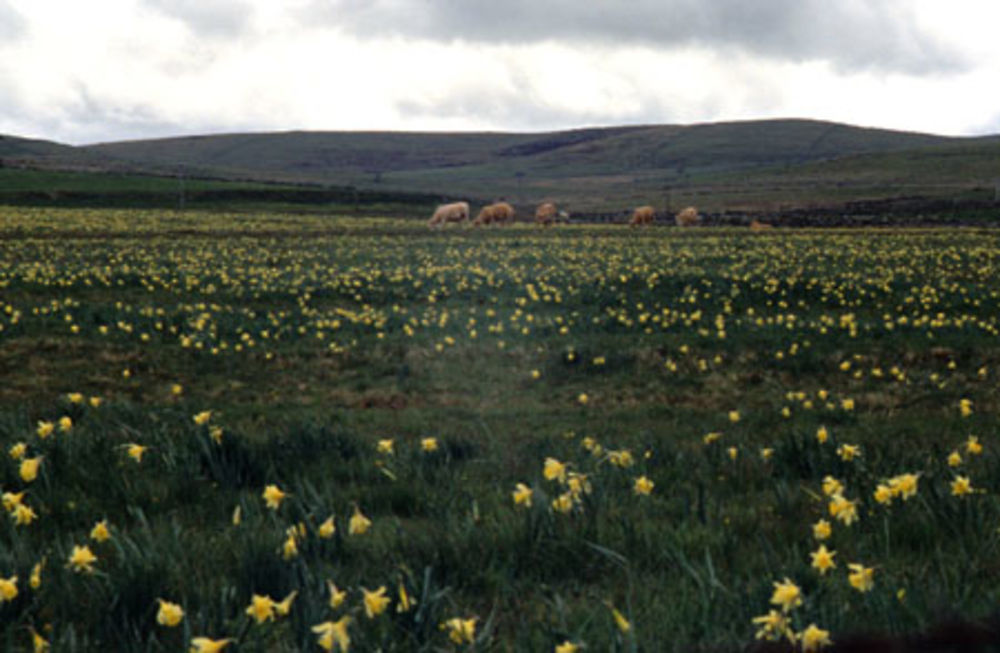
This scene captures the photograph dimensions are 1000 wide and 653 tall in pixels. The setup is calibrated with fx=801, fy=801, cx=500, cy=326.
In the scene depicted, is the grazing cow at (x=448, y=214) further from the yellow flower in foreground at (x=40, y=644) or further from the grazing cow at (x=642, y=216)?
the yellow flower in foreground at (x=40, y=644)

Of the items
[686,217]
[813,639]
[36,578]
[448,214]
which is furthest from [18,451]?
[686,217]

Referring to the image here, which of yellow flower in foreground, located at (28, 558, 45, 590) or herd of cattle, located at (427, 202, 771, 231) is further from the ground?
herd of cattle, located at (427, 202, 771, 231)

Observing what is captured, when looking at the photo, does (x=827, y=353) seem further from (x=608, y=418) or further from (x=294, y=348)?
(x=294, y=348)

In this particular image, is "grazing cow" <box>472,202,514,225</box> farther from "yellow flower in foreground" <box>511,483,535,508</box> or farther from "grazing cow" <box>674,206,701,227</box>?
"yellow flower in foreground" <box>511,483,535,508</box>

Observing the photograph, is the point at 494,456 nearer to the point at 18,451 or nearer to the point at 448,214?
the point at 18,451

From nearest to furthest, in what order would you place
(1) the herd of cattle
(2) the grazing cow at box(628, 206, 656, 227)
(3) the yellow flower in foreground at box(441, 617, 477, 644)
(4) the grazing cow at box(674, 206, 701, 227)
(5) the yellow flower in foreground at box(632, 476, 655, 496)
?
1. (3) the yellow flower in foreground at box(441, 617, 477, 644)
2. (5) the yellow flower in foreground at box(632, 476, 655, 496)
3. (1) the herd of cattle
4. (4) the grazing cow at box(674, 206, 701, 227)
5. (2) the grazing cow at box(628, 206, 656, 227)

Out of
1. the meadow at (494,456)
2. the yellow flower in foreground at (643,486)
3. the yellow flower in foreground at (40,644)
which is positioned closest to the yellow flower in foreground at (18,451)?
the meadow at (494,456)

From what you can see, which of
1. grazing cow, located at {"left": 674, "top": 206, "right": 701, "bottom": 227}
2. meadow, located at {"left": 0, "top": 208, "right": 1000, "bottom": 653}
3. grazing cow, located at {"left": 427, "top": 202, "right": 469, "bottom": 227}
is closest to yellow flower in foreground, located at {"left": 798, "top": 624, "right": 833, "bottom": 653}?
meadow, located at {"left": 0, "top": 208, "right": 1000, "bottom": 653}

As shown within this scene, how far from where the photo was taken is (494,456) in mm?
6457

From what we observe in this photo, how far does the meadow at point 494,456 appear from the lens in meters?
3.10

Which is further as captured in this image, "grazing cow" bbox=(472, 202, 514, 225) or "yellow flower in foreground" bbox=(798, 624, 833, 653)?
"grazing cow" bbox=(472, 202, 514, 225)

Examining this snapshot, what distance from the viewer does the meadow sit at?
3.10 m

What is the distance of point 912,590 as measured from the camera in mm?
2898

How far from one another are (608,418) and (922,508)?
5.47 meters
